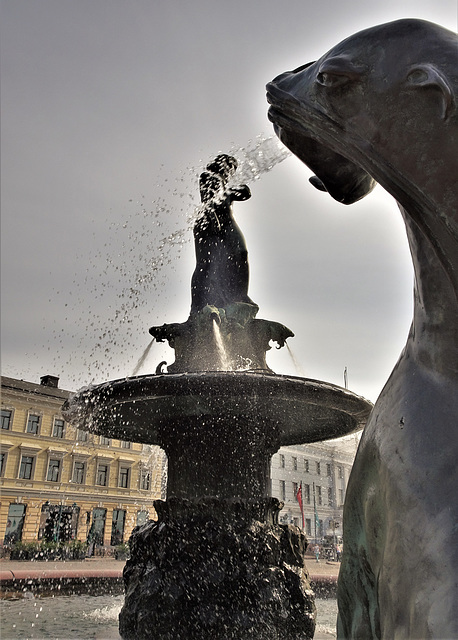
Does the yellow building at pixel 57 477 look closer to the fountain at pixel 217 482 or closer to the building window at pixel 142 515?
the building window at pixel 142 515

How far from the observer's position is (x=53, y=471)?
32.5 m

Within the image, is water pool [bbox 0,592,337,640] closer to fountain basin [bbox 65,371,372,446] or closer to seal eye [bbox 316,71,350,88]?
fountain basin [bbox 65,371,372,446]

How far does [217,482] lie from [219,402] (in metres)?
0.71

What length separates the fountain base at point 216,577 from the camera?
3850mm

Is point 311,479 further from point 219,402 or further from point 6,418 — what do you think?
point 219,402

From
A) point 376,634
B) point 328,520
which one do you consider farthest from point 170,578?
point 328,520

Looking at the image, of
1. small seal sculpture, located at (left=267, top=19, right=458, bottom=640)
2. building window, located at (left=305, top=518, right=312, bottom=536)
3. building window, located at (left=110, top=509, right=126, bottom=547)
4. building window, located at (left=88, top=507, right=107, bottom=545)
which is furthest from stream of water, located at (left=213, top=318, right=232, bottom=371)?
building window, located at (left=305, top=518, right=312, bottom=536)

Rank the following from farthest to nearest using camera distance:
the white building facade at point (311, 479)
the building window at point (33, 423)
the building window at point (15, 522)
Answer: the white building facade at point (311, 479)
the building window at point (33, 423)
the building window at point (15, 522)

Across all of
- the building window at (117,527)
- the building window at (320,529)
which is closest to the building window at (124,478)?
the building window at (117,527)

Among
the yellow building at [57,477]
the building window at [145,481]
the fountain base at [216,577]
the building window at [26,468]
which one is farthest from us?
the building window at [145,481]

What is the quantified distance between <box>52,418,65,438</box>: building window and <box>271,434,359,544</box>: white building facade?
19066mm

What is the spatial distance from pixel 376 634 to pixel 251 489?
12.1ft

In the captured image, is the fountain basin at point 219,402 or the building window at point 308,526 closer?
the fountain basin at point 219,402

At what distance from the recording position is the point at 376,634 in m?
0.91
